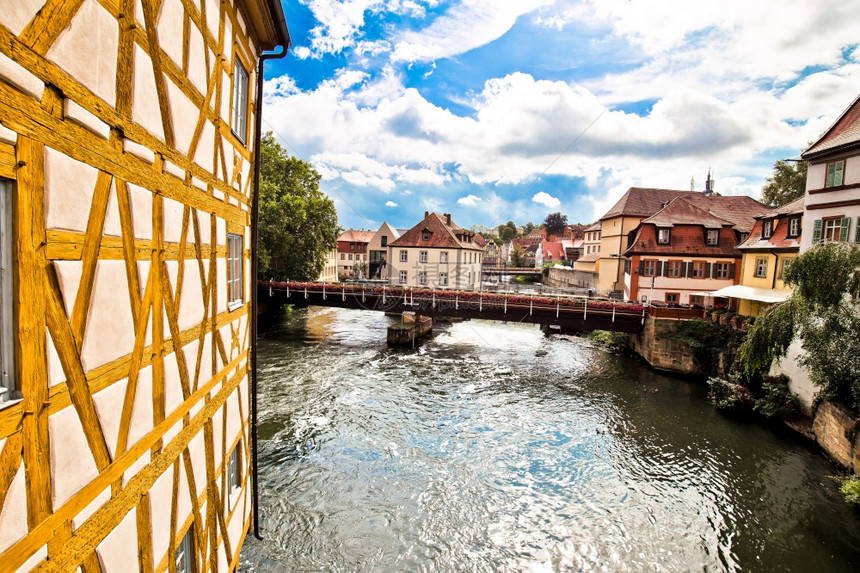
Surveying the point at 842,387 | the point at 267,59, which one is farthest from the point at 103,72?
the point at 842,387

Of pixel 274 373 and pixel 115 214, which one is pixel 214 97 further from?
pixel 274 373

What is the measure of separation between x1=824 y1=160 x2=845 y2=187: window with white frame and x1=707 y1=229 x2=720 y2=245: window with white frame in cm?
1407

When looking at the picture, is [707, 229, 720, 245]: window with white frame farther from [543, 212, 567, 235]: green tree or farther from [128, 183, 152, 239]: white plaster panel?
[543, 212, 567, 235]: green tree

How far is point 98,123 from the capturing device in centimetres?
262

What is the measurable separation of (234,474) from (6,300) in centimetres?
544

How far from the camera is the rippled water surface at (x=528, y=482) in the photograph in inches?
345

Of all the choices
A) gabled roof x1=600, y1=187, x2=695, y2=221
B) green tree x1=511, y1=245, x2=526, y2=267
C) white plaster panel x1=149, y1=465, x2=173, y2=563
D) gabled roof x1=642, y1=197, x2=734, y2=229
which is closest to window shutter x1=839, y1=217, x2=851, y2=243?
gabled roof x1=642, y1=197, x2=734, y2=229

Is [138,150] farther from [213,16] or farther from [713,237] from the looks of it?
[713,237]

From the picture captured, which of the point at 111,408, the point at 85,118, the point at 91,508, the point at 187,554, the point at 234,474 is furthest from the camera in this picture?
the point at 234,474

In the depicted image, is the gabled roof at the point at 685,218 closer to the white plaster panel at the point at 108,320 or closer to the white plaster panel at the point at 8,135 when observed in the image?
the white plaster panel at the point at 108,320

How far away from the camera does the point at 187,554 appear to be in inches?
180

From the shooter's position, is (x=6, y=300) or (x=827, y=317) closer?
(x=6, y=300)

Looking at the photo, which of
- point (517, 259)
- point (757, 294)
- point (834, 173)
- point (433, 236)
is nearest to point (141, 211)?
point (834, 173)

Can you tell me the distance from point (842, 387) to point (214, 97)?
16.5 metres
